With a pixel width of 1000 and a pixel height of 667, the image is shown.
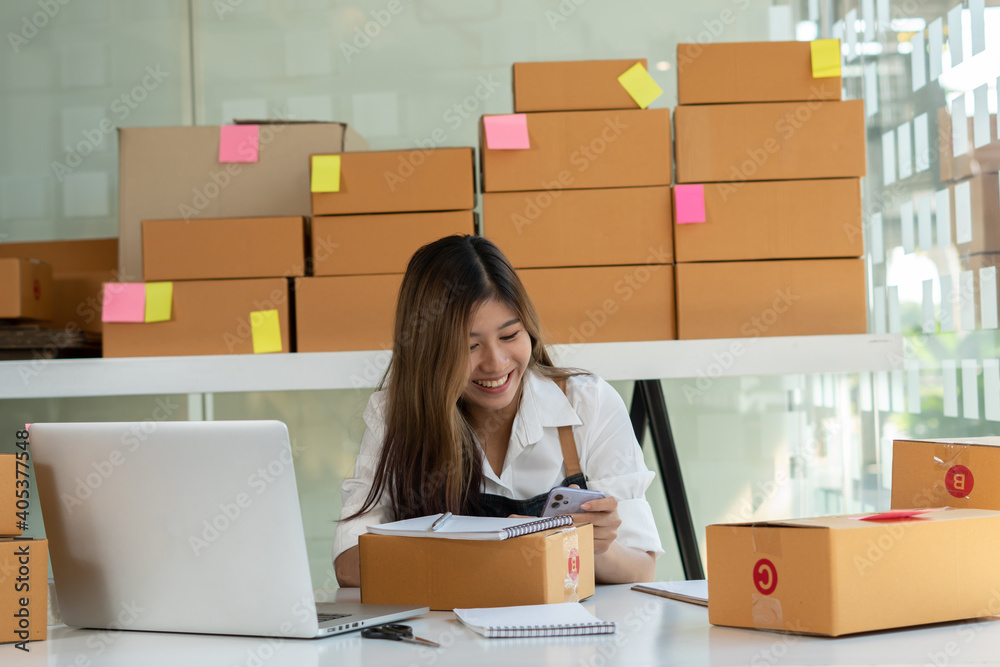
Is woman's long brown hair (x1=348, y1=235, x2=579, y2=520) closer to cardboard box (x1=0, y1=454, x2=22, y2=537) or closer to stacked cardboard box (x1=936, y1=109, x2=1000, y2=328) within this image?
cardboard box (x1=0, y1=454, x2=22, y2=537)

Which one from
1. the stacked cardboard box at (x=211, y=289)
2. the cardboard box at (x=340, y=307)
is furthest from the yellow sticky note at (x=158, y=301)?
the cardboard box at (x=340, y=307)

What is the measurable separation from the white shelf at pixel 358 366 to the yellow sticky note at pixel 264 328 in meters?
0.04

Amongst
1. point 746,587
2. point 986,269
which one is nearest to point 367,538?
point 746,587

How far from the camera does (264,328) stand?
2.02 metres

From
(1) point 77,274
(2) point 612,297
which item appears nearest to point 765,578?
(2) point 612,297

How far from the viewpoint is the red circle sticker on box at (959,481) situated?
1.07m

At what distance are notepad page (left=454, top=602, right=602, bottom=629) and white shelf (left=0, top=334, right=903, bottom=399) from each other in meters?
0.99

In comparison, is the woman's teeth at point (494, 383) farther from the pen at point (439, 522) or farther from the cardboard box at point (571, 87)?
the cardboard box at point (571, 87)

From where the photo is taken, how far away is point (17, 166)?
106 inches

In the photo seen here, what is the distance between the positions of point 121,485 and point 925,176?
2.06 meters

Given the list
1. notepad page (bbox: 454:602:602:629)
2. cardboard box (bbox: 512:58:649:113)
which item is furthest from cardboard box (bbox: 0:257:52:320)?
notepad page (bbox: 454:602:602:629)

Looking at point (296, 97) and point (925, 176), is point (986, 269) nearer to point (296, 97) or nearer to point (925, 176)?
point (925, 176)

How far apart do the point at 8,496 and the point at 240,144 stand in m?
1.34

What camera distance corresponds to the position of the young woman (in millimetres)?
1464
